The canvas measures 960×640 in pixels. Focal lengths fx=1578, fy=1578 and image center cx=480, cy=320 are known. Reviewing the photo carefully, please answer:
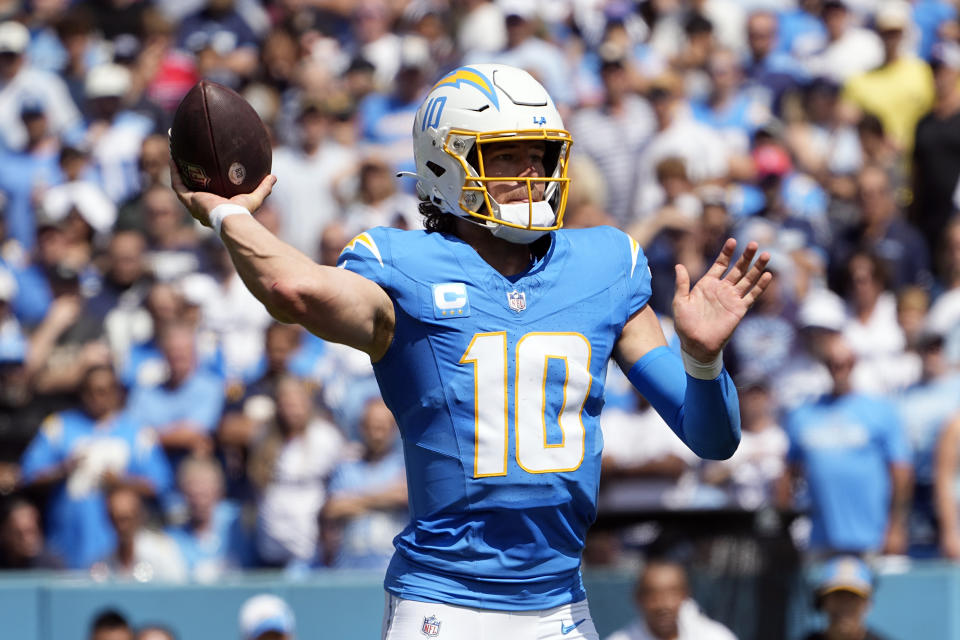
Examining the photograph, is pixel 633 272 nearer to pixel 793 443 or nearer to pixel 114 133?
pixel 793 443

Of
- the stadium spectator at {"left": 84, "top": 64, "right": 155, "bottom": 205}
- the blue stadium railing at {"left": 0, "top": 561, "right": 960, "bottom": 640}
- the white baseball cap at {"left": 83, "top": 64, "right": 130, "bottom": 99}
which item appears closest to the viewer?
the blue stadium railing at {"left": 0, "top": 561, "right": 960, "bottom": 640}

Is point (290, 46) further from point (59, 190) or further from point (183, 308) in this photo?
point (183, 308)

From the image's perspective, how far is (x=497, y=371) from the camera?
3.73 m

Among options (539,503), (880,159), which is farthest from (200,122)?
(880,159)

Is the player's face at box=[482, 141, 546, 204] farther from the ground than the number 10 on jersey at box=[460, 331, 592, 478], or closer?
farther from the ground

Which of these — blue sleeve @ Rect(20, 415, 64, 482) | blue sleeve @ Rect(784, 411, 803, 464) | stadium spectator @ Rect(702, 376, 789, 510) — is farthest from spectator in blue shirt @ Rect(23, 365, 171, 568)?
blue sleeve @ Rect(784, 411, 803, 464)

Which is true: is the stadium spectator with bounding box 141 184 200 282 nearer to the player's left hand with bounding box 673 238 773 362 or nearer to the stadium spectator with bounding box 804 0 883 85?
the stadium spectator with bounding box 804 0 883 85

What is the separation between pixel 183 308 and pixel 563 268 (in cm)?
554

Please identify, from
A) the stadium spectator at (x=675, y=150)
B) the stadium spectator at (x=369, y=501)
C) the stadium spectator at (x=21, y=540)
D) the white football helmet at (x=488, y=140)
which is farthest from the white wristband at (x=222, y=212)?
the stadium spectator at (x=675, y=150)

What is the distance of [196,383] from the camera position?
8.77m

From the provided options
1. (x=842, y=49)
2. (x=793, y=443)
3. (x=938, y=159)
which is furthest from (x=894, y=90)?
(x=793, y=443)

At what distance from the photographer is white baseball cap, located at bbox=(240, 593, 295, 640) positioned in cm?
670

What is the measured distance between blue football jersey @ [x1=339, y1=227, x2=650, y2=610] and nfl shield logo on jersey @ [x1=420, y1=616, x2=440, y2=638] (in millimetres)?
56

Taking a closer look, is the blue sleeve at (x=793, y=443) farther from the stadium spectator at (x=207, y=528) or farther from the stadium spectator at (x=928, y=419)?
the stadium spectator at (x=207, y=528)
